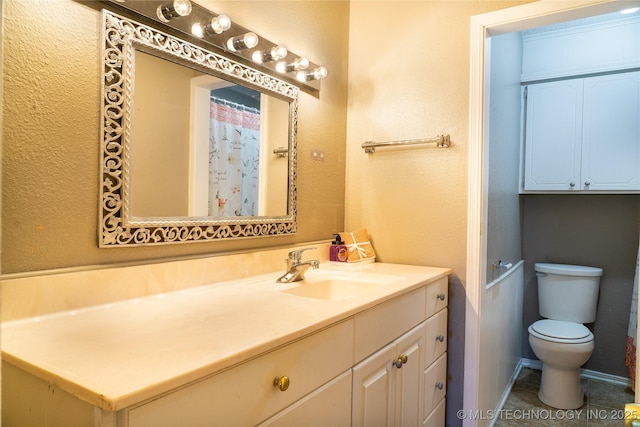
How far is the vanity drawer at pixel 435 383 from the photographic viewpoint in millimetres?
1643

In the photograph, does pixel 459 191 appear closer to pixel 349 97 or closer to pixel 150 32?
pixel 349 97

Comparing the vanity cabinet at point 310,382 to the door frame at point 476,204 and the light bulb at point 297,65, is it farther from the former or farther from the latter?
the light bulb at point 297,65

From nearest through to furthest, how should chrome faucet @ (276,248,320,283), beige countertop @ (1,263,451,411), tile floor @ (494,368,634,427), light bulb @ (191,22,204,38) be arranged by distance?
beige countertop @ (1,263,451,411), light bulb @ (191,22,204,38), chrome faucet @ (276,248,320,283), tile floor @ (494,368,634,427)

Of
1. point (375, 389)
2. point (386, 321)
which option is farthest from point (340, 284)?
point (375, 389)

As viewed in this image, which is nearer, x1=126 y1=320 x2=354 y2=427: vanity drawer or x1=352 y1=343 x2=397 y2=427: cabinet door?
x1=126 y1=320 x2=354 y2=427: vanity drawer

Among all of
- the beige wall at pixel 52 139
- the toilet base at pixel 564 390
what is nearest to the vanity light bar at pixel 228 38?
the beige wall at pixel 52 139

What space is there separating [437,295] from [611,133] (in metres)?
1.86

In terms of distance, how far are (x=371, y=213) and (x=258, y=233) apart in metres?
0.74

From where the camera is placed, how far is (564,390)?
235cm

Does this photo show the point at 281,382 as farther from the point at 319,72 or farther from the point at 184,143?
the point at 319,72

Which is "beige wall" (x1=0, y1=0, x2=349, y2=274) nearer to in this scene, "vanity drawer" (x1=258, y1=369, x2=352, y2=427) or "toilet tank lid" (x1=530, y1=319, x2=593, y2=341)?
"vanity drawer" (x1=258, y1=369, x2=352, y2=427)

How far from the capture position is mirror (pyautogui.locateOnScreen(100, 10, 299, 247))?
112 centimetres

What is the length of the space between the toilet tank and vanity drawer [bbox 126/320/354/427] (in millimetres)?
2235

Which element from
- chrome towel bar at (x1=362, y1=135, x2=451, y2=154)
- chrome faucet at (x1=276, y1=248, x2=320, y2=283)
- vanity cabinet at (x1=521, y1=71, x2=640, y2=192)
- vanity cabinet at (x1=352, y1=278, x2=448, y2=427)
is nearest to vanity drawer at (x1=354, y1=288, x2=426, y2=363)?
vanity cabinet at (x1=352, y1=278, x2=448, y2=427)
